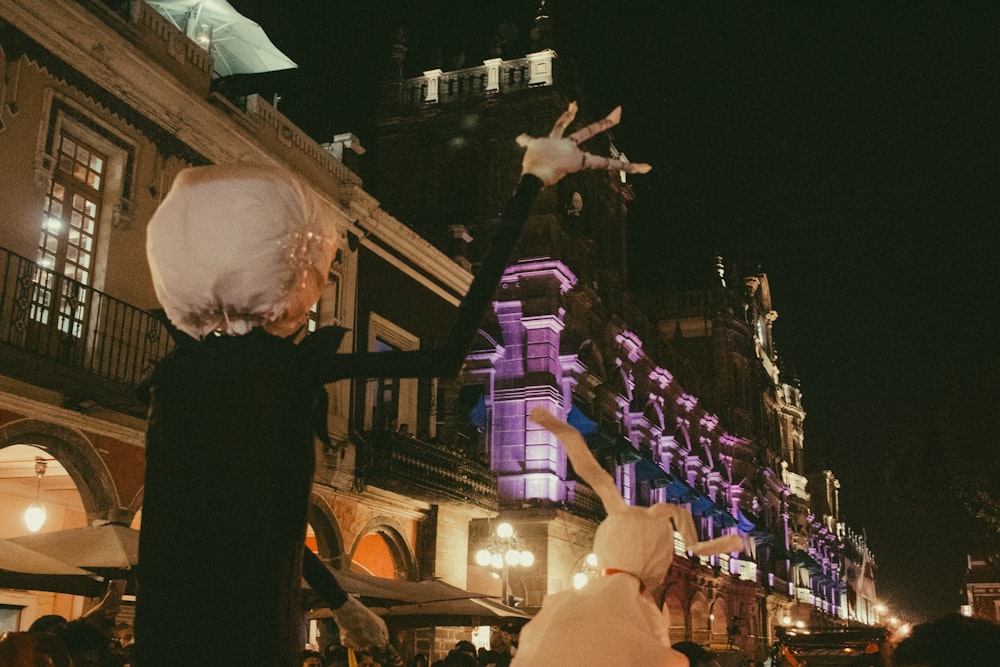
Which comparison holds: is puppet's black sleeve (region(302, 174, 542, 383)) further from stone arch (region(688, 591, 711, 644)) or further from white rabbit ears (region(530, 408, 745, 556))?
stone arch (region(688, 591, 711, 644))

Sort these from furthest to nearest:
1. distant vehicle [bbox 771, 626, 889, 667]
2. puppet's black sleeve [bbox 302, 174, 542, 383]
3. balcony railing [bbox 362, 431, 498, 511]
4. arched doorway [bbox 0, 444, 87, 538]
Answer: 1. balcony railing [bbox 362, 431, 498, 511]
2. distant vehicle [bbox 771, 626, 889, 667]
3. arched doorway [bbox 0, 444, 87, 538]
4. puppet's black sleeve [bbox 302, 174, 542, 383]

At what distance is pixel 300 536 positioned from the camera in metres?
2.55

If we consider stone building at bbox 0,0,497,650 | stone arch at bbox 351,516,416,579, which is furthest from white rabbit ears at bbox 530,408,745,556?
stone arch at bbox 351,516,416,579

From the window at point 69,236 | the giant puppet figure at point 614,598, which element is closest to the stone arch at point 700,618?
the window at point 69,236

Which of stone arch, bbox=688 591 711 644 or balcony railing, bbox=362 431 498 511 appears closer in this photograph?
balcony railing, bbox=362 431 498 511

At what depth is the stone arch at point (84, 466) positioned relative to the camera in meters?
11.6

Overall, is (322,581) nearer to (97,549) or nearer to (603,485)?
(603,485)

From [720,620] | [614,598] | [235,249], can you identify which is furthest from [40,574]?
[720,620]

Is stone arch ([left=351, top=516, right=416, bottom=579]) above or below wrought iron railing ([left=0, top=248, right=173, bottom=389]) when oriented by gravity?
below

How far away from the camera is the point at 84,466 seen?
12.1 metres

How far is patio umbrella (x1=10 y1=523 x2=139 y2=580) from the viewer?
29.1 feet

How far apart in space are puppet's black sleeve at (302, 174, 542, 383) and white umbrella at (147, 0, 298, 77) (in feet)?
46.3

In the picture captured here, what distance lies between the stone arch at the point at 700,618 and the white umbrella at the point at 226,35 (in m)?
23.6

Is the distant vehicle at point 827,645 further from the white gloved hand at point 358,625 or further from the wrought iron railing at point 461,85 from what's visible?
the white gloved hand at point 358,625
